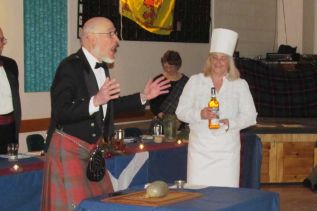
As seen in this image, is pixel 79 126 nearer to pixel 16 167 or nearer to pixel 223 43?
pixel 16 167

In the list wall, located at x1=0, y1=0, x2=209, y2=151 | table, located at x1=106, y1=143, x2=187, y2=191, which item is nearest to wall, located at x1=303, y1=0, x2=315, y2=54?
wall, located at x1=0, y1=0, x2=209, y2=151

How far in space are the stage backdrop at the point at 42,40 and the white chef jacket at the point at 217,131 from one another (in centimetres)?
267

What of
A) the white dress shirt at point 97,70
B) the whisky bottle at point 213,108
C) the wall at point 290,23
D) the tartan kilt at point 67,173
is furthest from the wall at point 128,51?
the tartan kilt at point 67,173

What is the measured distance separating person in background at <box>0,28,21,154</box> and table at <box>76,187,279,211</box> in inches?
76.2

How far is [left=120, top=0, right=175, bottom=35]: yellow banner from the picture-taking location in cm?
818

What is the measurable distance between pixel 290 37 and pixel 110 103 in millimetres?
7689

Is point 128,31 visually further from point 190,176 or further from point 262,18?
point 190,176

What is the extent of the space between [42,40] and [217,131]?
3006 millimetres

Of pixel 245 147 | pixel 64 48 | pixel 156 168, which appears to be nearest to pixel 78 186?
pixel 156 168

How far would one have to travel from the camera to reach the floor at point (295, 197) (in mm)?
6454

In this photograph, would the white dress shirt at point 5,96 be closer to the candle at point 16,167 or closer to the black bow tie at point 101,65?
the candle at point 16,167

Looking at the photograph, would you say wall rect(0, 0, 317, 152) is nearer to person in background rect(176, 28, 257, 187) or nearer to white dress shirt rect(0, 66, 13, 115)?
white dress shirt rect(0, 66, 13, 115)

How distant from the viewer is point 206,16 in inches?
379

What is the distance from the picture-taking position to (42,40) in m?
6.94
